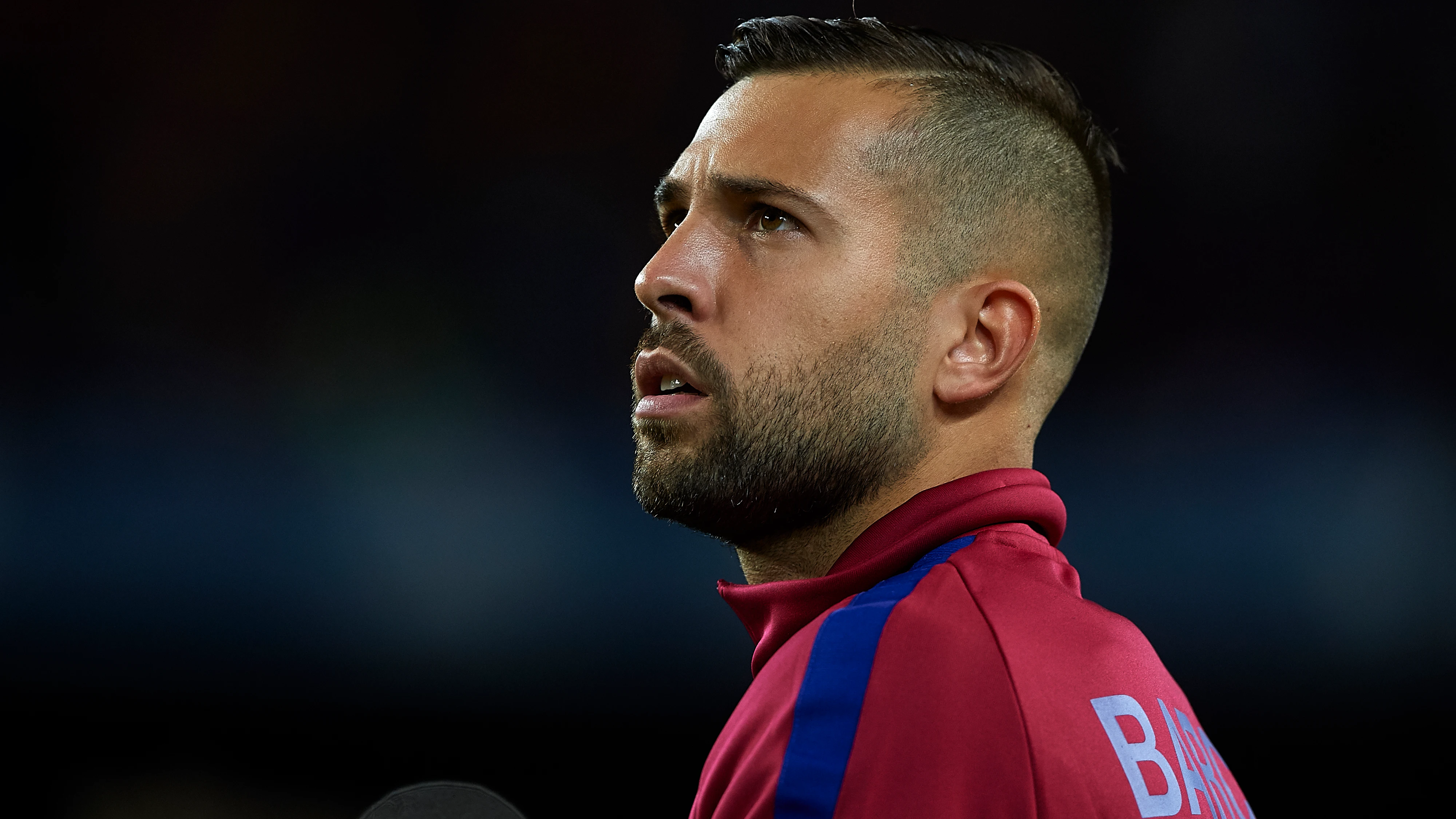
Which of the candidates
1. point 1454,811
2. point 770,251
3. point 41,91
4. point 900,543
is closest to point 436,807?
point 900,543

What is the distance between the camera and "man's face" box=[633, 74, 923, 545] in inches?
51.1

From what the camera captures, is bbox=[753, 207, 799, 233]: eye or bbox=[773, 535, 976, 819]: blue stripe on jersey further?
bbox=[753, 207, 799, 233]: eye

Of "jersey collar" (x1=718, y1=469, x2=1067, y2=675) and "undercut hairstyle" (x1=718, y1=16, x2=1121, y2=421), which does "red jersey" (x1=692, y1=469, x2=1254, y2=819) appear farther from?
"undercut hairstyle" (x1=718, y1=16, x2=1121, y2=421)

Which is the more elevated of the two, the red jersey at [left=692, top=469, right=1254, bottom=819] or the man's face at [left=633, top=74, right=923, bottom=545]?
the man's face at [left=633, top=74, right=923, bottom=545]

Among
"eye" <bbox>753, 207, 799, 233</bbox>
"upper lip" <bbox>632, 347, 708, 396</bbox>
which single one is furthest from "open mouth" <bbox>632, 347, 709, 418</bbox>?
"eye" <bbox>753, 207, 799, 233</bbox>

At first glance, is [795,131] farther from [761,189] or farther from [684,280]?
[684,280]

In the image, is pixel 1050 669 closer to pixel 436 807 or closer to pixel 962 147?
pixel 436 807

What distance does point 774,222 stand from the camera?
1.35 meters

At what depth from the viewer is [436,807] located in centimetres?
110

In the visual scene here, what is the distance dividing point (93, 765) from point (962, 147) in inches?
177

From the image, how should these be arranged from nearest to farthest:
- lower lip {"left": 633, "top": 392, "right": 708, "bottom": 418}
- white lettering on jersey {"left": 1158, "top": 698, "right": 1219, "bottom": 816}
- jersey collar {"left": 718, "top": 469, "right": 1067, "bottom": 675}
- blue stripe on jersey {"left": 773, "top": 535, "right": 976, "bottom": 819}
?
blue stripe on jersey {"left": 773, "top": 535, "right": 976, "bottom": 819}
white lettering on jersey {"left": 1158, "top": 698, "right": 1219, "bottom": 816}
jersey collar {"left": 718, "top": 469, "right": 1067, "bottom": 675}
lower lip {"left": 633, "top": 392, "right": 708, "bottom": 418}

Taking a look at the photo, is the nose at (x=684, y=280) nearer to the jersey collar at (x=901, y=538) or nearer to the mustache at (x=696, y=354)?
the mustache at (x=696, y=354)

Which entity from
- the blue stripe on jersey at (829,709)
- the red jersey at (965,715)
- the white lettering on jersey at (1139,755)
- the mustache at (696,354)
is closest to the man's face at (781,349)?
the mustache at (696,354)

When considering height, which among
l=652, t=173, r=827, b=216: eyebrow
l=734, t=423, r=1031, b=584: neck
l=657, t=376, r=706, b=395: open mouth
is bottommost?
l=734, t=423, r=1031, b=584: neck
